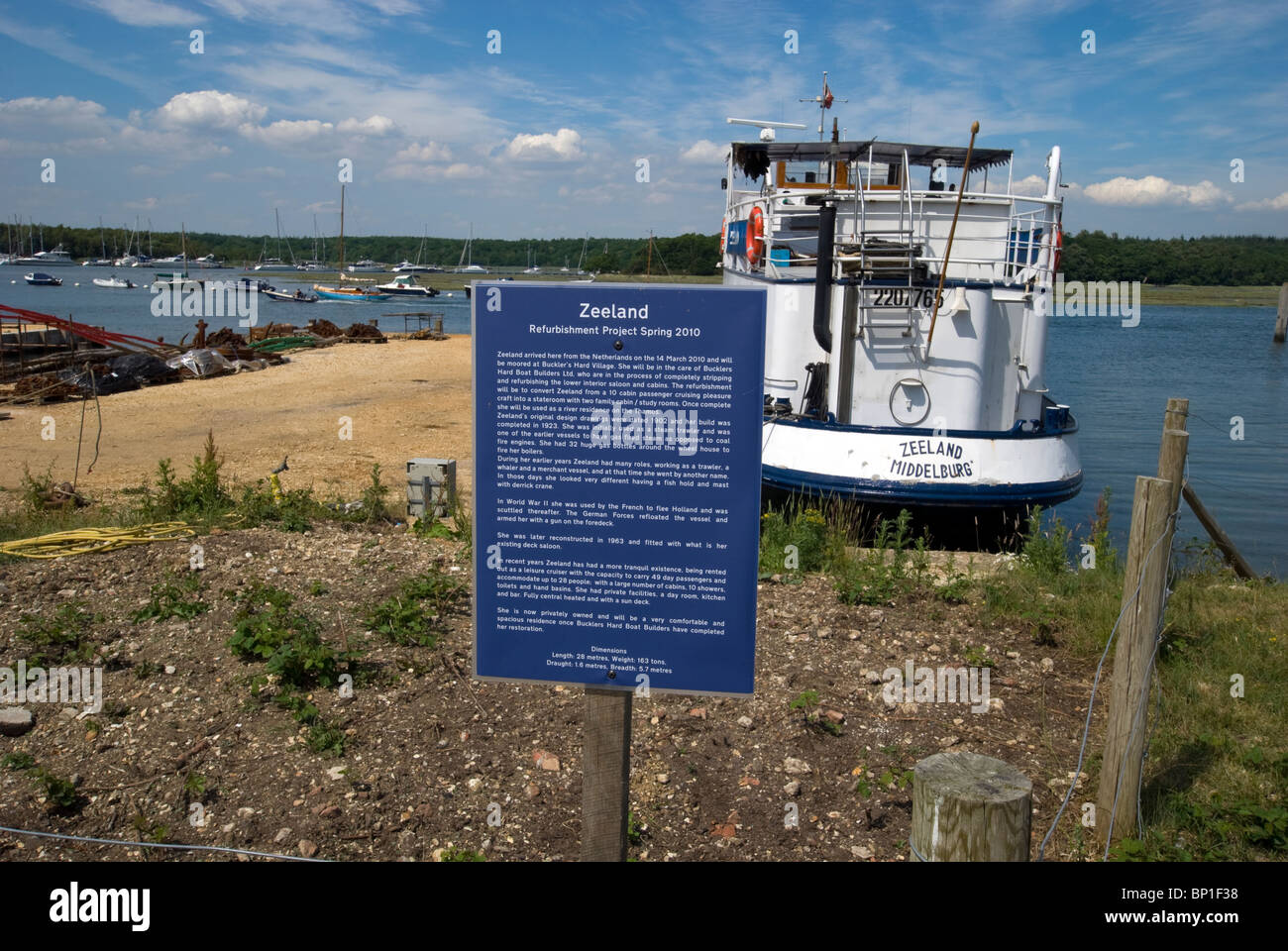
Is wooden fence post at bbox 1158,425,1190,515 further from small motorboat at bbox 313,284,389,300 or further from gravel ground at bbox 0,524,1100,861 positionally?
small motorboat at bbox 313,284,389,300

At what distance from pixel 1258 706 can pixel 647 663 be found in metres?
3.95

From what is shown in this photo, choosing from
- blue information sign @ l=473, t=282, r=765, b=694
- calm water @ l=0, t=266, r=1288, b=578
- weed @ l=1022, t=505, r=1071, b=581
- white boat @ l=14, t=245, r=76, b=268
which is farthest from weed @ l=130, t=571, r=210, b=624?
white boat @ l=14, t=245, r=76, b=268

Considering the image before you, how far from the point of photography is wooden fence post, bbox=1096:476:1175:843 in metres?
4.00

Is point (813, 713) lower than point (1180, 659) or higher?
lower

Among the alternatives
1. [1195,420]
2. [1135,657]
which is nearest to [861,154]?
[1135,657]

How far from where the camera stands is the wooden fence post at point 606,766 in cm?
321

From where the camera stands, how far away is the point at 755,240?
12.3m

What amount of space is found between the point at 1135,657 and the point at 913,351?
23.5ft

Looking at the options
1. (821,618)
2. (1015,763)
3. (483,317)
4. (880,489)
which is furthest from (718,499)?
(880,489)

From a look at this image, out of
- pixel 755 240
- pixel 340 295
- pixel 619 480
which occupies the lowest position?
pixel 619 480

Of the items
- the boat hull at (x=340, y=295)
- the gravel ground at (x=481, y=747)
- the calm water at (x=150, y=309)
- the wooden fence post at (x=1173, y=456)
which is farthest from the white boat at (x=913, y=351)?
the boat hull at (x=340, y=295)

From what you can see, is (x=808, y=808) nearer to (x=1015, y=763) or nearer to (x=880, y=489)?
(x=1015, y=763)

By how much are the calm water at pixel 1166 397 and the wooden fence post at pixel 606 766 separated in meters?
6.70

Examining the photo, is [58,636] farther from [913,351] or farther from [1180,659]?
[913,351]
